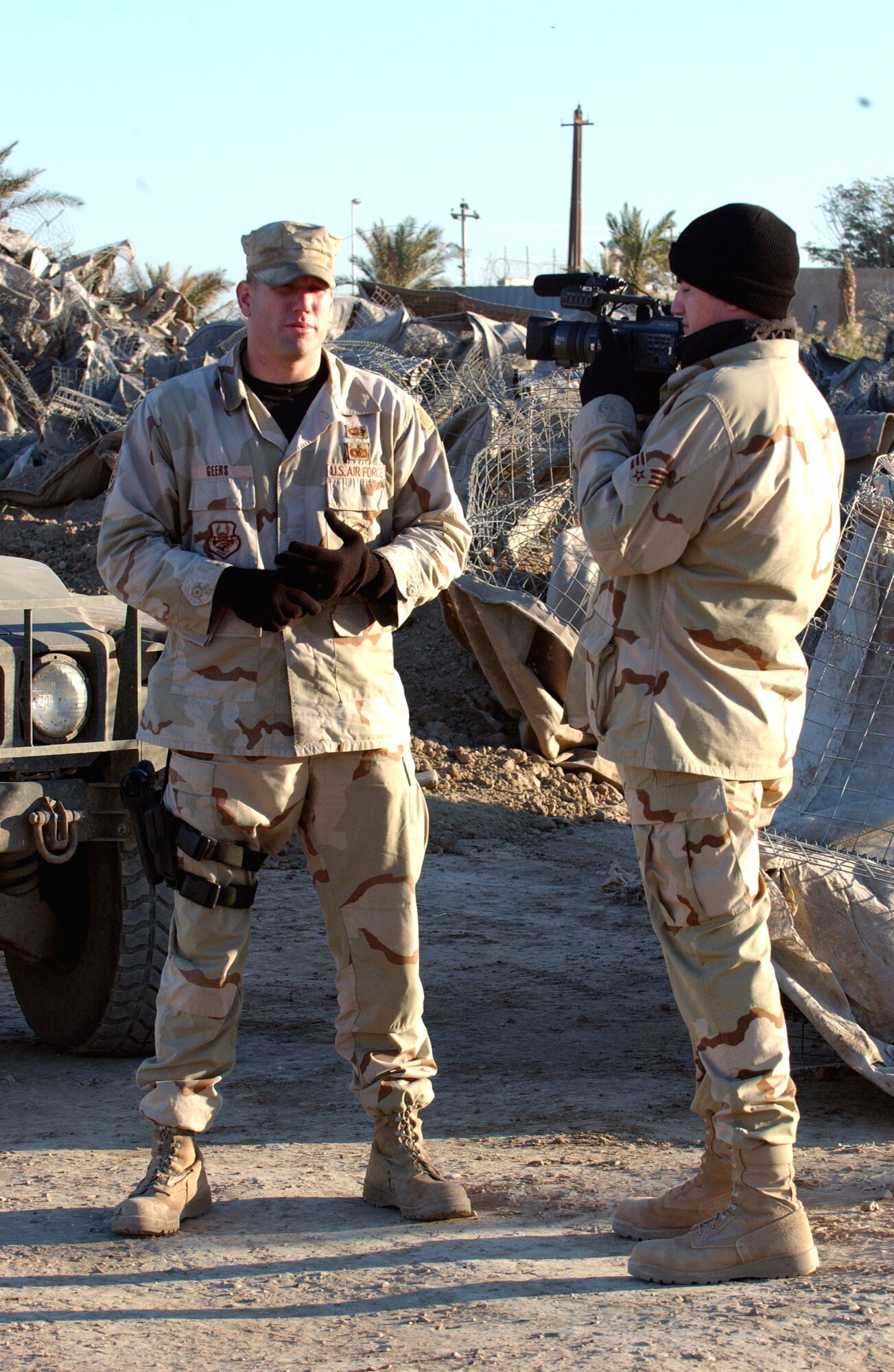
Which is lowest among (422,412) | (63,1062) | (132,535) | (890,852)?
(63,1062)

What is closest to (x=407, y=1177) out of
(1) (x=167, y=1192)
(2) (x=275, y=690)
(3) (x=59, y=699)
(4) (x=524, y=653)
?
(1) (x=167, y=1192)

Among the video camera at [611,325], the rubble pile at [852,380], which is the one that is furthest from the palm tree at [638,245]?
the video camera at [611,325]

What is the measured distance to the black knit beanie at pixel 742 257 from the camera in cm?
280

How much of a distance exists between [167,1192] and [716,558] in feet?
5.49

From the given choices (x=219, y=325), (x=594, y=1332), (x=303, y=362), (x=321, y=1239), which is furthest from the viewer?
(x=219, y=325)

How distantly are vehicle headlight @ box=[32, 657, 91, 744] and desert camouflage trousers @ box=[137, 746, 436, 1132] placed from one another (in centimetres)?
83

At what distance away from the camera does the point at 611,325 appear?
3141 mm

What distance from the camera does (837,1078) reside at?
4156 millimetres

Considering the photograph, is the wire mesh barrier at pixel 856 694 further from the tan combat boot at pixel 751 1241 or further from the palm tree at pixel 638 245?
the palm tree at pixel 638 245

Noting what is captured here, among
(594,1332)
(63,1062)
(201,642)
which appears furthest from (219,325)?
(594,1332)

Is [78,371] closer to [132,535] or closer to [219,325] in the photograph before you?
[219,325]

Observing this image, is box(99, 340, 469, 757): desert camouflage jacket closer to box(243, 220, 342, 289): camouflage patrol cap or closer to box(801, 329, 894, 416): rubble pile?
box(243, 220, 342, 289): camouflage patrol cap

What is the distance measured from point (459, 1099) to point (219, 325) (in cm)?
990

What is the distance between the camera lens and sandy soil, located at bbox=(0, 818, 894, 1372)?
2.55 m
